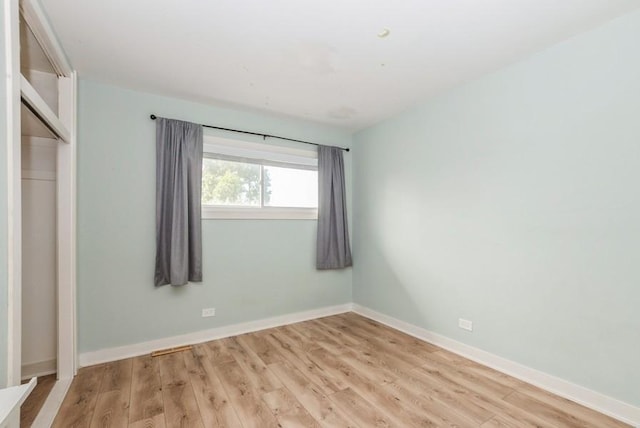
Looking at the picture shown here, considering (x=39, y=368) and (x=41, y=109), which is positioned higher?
(x=41, y=109)

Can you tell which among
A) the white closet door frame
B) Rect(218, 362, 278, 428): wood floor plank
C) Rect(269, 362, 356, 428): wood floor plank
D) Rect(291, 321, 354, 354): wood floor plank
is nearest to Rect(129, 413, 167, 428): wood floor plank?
Rect(218, 362, 278, 428): wood floor plank

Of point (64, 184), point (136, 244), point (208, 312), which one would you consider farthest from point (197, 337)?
point (64, 184)

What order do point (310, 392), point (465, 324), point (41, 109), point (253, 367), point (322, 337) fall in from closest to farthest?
1. point (41, 109)
2. point (310, 392)
3. point (253, 367)
4. point (465, 324)
5. point (322, 337)

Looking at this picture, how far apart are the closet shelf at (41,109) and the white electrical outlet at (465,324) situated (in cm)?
349

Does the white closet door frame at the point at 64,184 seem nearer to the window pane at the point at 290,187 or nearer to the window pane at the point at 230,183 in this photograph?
the window pane at the point at 230,183

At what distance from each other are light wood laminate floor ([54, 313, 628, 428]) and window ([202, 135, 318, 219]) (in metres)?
1.48

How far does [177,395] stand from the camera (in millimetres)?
2076

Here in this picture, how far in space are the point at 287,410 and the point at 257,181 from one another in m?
2.33

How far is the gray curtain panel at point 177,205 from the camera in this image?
9.28ft

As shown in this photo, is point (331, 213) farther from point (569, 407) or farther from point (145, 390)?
point (569, 407)

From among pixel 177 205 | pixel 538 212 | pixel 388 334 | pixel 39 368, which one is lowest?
pixel 388 334

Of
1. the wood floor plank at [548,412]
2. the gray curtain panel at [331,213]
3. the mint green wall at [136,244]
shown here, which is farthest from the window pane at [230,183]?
the wood floor plank at [548,412]

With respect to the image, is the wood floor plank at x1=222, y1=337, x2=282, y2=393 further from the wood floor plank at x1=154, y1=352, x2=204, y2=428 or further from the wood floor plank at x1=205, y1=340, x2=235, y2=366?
the wood floor plank at x1=154, y1=352, x2=204, y2=428

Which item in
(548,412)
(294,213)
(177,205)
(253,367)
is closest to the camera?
(548,412)
